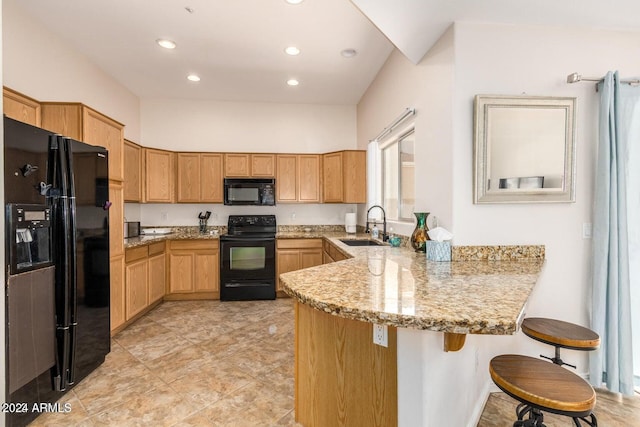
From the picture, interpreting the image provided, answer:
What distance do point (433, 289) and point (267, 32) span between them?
8.72 feet

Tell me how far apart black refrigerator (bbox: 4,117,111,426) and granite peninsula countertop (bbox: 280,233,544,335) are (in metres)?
1.57

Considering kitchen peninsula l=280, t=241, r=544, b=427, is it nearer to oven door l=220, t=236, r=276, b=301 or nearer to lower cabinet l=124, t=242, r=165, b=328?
lower cabinet l=124, t=242, r=165, b=328

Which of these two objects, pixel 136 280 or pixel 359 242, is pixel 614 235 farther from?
pixel 136 280

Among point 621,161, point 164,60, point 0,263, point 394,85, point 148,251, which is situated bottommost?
point 148,251

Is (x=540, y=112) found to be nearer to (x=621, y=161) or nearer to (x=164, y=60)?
(x=621, y=161)

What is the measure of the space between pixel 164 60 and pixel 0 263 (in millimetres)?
3188

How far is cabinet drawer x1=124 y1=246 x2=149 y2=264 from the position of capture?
3207 millimetres

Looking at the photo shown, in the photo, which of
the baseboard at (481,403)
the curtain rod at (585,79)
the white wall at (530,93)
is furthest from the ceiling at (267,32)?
the baseboard at (481,403)

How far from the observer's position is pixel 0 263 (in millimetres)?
896

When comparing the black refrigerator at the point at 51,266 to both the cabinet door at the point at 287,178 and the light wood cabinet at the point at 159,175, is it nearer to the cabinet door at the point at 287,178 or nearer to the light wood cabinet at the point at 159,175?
the light wood cabinet at the point at 159,175

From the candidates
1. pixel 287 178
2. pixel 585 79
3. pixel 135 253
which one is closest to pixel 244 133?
pixel 287 178

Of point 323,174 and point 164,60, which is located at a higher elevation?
point 164,60

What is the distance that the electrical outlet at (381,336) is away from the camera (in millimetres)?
1345

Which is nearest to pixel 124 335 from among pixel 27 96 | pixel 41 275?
pixel 41 275
